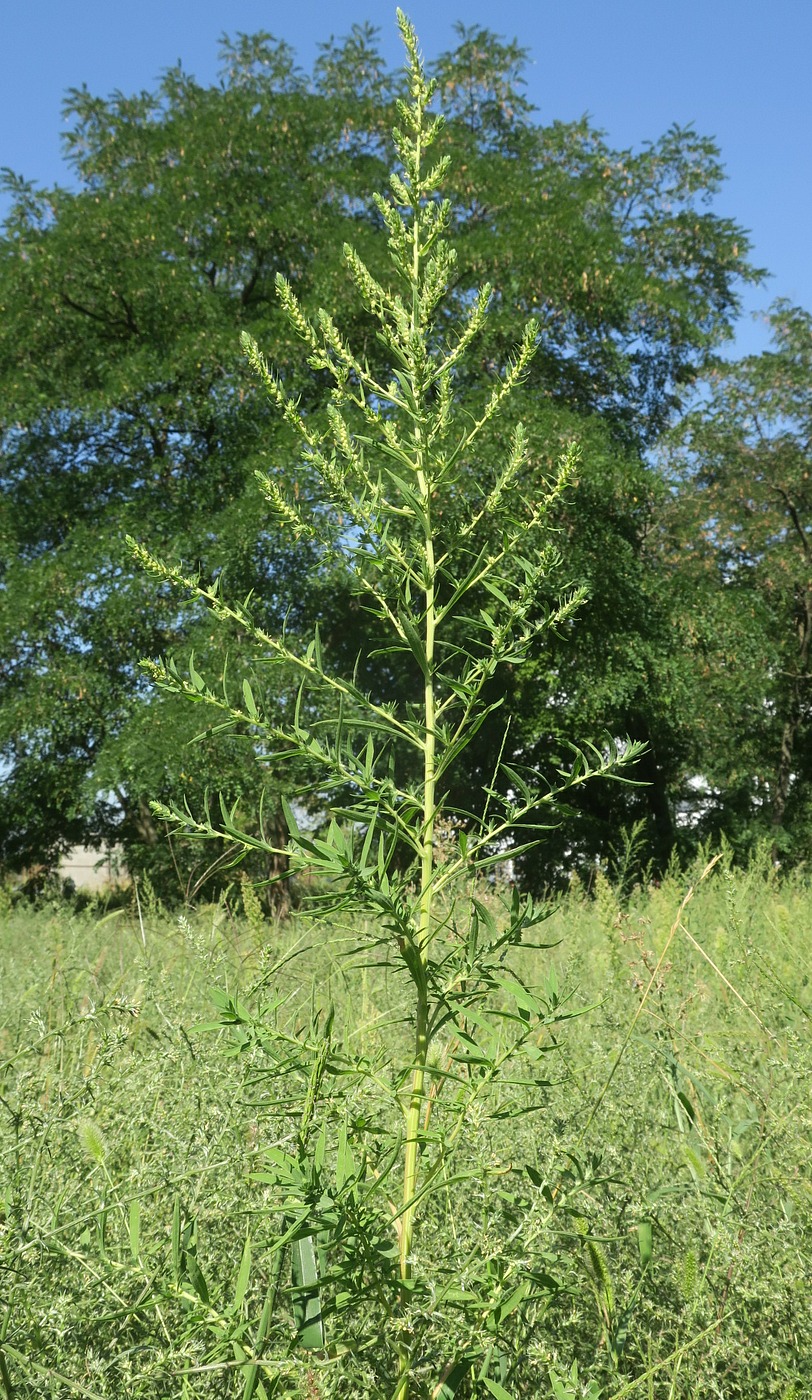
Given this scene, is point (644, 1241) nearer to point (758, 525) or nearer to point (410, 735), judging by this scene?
point (410, 735)

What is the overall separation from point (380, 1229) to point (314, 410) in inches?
545

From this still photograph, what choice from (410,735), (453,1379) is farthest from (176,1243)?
(410,735)

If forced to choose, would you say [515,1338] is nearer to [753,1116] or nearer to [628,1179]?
[628,1179]

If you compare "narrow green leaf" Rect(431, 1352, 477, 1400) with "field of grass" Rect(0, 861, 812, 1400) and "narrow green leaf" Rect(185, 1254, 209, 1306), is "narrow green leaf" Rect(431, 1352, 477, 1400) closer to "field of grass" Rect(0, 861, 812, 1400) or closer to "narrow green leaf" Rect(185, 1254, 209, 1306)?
"field of grass" Rect(0, 861, 812, 1400)

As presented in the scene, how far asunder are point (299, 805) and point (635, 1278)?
13.5 meters

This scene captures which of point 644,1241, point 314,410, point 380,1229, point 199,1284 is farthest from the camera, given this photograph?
point 314,410

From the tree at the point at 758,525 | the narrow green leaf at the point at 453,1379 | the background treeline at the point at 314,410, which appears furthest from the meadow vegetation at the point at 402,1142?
the tree at the point at 758,525

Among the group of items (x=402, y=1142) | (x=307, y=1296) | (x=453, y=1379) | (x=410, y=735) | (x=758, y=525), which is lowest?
(x=453, y=1379)

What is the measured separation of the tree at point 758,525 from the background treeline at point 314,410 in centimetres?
5

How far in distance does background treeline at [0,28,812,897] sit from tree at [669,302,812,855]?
45 millimetres

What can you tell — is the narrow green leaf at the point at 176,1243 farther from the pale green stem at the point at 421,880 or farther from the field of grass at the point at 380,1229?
the pale green stem at the point at 421,880

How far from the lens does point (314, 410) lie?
1442 centimetres

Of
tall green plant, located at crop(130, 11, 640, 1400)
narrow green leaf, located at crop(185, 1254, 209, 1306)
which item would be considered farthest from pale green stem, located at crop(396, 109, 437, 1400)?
narrow green leaf, located at crop(185, 1254, 209, 1306)

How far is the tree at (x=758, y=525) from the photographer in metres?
15.8
